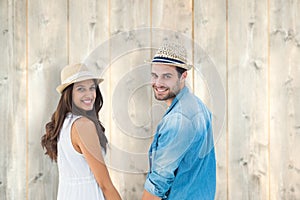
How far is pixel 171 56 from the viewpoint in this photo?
157cm

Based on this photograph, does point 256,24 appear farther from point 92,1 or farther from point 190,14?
point 92,1

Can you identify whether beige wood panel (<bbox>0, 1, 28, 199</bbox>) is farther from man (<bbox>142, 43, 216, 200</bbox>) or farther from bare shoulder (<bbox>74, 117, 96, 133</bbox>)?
man (<bbox>142, 43, 216, 200</bbox>)

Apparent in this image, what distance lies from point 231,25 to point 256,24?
13 centimetres

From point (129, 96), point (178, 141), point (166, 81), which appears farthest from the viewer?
point (129, 96)

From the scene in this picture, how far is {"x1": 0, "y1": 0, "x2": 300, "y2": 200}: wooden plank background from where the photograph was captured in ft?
7.13

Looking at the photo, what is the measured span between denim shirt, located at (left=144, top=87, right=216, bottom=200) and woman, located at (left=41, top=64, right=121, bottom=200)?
9.4 inches

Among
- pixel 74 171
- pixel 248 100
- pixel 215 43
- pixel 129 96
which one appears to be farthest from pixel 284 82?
pixel 74 171

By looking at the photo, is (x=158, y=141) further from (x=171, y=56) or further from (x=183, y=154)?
(x=171, y=56)

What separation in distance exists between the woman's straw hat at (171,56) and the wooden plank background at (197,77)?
1.92ft

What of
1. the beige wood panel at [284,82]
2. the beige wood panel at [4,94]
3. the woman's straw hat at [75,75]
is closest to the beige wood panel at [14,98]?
the beige wood panel at [4,94]

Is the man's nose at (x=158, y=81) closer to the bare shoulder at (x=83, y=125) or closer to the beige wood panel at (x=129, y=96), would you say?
the beige wood panel at (x=129, y=96)

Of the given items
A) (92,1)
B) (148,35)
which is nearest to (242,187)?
(148,35)

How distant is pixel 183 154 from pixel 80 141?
433 mm

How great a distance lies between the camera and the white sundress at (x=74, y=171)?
1.68 meters
